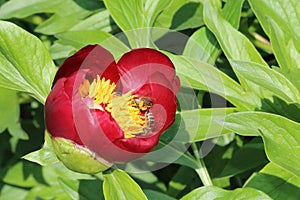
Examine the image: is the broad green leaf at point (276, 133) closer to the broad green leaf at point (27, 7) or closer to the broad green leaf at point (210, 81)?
the broad green leaf at point (210, 81)

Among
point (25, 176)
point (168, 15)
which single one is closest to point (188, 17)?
point (168, 15)

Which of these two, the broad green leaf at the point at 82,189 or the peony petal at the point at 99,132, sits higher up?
the peony petal at the point at 99,132

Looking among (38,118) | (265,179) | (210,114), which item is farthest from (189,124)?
(38,118)

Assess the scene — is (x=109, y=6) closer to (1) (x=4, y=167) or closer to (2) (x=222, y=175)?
(2) (x=222, y=175)

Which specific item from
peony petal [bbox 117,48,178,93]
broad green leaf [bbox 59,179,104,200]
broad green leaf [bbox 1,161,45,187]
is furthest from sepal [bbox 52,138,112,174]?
broad green leaf [bbox 1,161,45,187]

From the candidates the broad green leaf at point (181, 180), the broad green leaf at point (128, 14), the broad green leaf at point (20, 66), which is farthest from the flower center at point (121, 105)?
the broad green leaf at point (181, 180)

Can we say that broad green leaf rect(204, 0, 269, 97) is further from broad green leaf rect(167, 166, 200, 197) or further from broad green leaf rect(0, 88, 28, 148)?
broad green leaf rect(0, 88, 28, 148)
